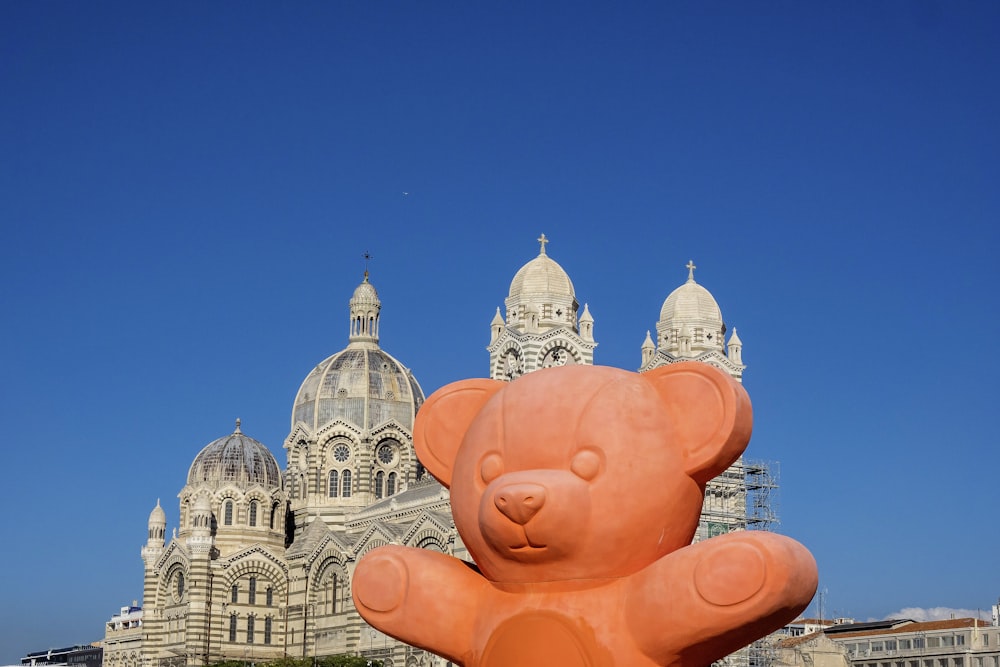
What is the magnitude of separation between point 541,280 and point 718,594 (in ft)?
143

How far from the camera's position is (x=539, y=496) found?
13.0 meters

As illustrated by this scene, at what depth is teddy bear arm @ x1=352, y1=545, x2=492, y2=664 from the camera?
46.7 ft

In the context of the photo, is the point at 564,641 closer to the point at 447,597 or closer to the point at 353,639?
the point at 447,597

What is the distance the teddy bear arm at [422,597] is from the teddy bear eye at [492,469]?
4.15ft

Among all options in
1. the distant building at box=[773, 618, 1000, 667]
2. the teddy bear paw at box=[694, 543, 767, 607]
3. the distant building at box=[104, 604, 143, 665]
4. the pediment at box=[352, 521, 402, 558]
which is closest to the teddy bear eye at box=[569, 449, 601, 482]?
the teddy bear paw at box=[694, 543, 767, 607]

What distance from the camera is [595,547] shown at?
43.5 feet

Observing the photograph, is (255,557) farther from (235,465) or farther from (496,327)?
(496,327)

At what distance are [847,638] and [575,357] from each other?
101 feet

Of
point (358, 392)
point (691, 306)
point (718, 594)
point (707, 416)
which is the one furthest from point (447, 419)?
point (358, 392)

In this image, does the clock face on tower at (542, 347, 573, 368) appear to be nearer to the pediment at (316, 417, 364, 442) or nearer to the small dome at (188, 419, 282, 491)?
the pediment at (316, 417, 364, 442)

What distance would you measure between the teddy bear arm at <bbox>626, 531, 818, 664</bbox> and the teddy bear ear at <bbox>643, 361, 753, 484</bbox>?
102cm

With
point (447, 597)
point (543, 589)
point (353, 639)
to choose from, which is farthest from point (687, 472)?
point (353, 639)

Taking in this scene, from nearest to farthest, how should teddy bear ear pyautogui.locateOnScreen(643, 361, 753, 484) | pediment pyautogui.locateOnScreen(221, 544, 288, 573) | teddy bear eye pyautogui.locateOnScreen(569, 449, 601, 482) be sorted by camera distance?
teddy bear eye pyautogui.locateOnScreen(569, 449, 601, 482), teddy bear ear pyautogui.locateOnScreen(643, 361, 753, 484), pediment pyautogui.locateOnScreen(221, 544, 288, 573)

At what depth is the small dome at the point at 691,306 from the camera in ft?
192
